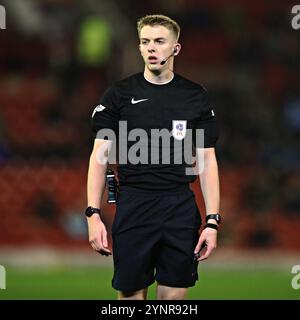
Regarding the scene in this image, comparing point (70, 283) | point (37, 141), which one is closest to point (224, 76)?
point (37, 141)

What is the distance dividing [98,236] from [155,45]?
1.14 metres

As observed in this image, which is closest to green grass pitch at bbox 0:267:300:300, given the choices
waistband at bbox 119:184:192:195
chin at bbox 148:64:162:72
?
waistband at bbox 119:184:192:195

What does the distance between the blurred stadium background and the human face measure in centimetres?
655

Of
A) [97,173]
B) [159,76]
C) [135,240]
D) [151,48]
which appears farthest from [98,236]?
[151,48]

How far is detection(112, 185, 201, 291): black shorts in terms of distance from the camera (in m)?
6.45

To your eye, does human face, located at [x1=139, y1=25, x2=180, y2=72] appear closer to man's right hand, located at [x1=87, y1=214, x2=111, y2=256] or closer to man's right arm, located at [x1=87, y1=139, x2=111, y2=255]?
man's right arm, located at [x1=87, y1=139, x2=111, y2=255]

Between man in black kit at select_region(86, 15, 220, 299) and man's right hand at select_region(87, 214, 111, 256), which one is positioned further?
man in black kit at select_region(86, 15, 220, 299)

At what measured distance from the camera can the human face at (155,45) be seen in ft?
21.0

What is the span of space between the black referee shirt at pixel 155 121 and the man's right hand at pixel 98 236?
0.31m

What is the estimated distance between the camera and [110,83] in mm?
17781

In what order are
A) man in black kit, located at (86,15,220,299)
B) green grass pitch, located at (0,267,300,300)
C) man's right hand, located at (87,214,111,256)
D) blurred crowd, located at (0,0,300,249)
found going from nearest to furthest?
man's right hand, located at (87,214,111,256)
man in black kit, located at (86,15,220,299)
green grass pitch, located at (0,267,300,300)
blurred crowd, located at (0,0,300,249)

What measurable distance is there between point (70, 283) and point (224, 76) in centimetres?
679

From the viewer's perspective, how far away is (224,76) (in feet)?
61.7

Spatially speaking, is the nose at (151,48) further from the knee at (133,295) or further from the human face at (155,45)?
the knee at (133,295)
